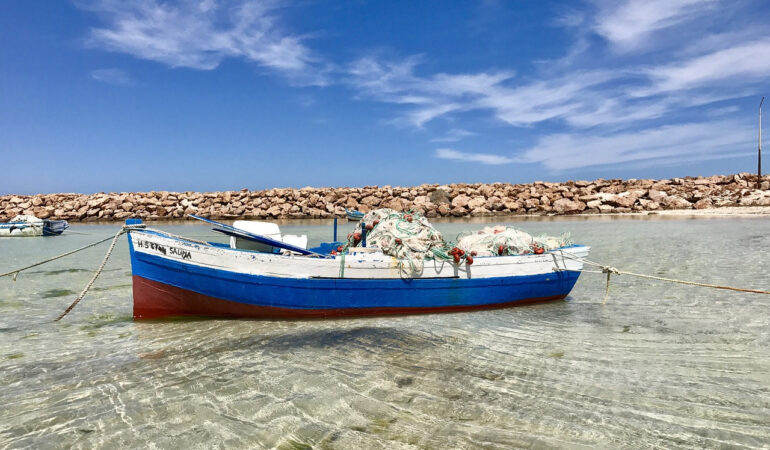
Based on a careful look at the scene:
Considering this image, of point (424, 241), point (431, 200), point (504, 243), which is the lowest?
point (504, 243)

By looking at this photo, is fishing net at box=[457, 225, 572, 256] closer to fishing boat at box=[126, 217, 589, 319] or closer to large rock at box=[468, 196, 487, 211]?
fishing boat at box=[126, 217, 589, 319]

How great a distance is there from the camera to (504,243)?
8.82 m

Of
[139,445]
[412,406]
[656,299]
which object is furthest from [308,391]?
[656,299]

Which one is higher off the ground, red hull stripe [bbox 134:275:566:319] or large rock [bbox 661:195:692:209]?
large rock [bbox 661:195:692:209]

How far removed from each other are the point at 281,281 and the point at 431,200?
28.7m

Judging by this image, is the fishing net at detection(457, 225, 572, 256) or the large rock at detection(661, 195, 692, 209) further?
the large rock at detection(661, 195, 692, 209)

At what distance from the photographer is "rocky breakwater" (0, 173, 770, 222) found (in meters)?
33.3

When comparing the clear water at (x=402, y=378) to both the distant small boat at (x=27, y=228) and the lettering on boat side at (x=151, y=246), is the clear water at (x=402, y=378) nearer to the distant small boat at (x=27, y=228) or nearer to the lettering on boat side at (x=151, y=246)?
the lettering on boat side at (x=151, y=246)

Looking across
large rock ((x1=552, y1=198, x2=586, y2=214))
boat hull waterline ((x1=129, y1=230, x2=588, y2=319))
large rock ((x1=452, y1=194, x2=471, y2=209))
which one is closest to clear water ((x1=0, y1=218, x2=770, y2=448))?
boat hull waterline ((x1=129, y1=230, x2=588, y2=319))

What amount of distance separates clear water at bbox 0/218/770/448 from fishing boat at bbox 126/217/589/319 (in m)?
0.30

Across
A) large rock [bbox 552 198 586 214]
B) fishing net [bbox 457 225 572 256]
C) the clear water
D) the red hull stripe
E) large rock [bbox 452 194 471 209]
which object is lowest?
the clear water

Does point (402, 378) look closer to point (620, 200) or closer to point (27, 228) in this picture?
point (27, 228)

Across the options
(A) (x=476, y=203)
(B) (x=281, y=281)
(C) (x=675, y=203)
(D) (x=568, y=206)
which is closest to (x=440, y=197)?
(A) (x=476, y=203)

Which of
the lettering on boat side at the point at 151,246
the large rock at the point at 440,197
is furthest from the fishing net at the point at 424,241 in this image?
the large rock at the point at 440,197
